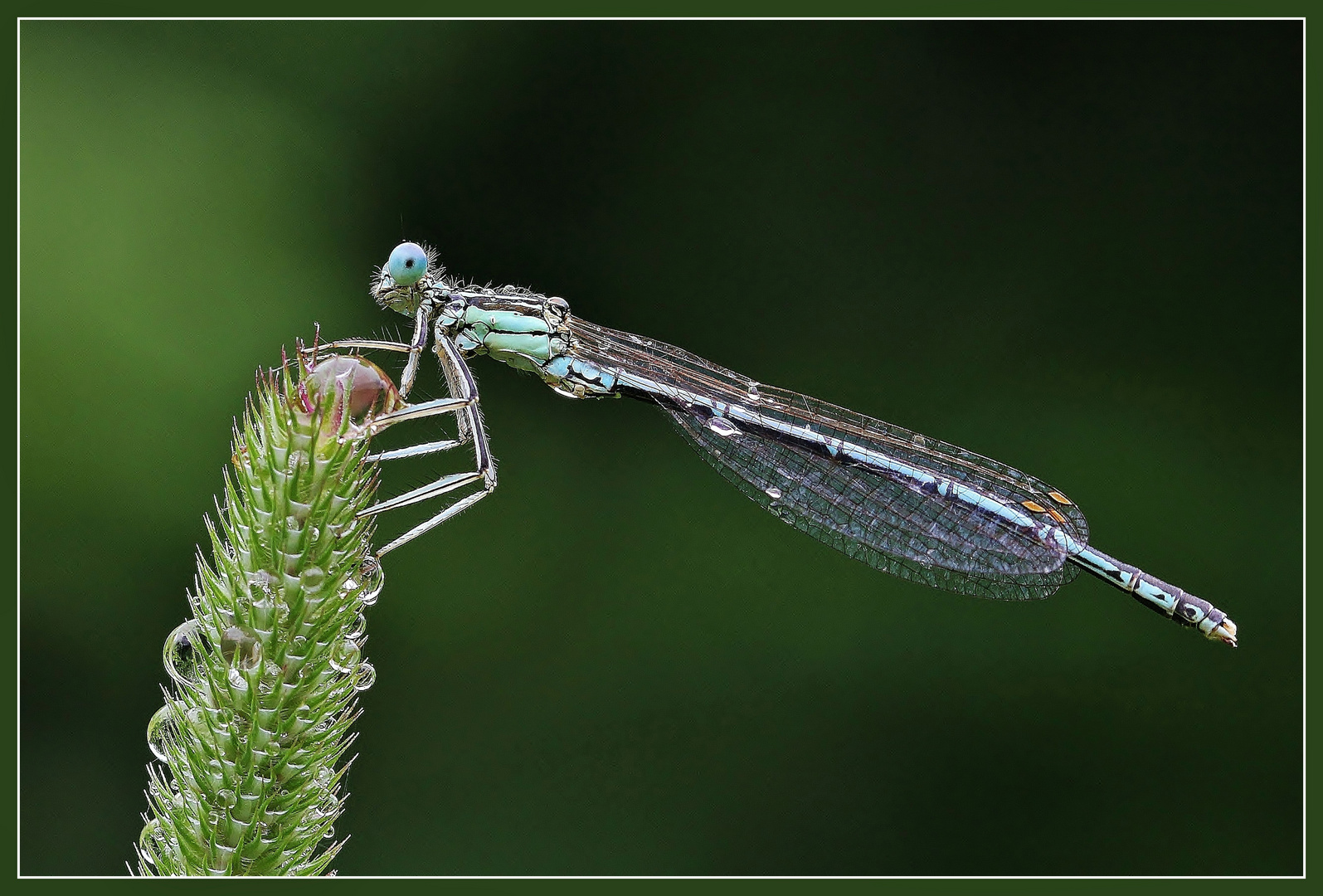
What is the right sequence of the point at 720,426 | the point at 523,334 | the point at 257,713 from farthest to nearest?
the point at 720,426 → the point at 523,334 → the point at 257,713

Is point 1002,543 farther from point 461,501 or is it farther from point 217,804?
point 217,804

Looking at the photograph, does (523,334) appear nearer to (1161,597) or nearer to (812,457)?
(812,457)

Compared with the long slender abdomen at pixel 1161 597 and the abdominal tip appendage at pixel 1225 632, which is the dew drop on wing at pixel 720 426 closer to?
the long slender abdomen at pixel 1161 597

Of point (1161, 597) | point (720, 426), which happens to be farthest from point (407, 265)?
point (1161, 597)

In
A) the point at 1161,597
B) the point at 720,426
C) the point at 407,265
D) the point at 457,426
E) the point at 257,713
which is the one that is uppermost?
the point at 407,265

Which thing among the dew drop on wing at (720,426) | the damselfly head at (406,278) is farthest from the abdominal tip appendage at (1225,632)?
the damselfly head at (406,278)
